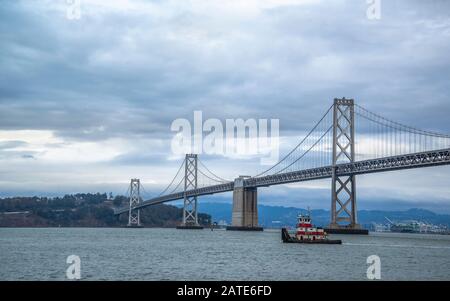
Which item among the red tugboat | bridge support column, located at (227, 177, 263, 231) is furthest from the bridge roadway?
the red tugboat

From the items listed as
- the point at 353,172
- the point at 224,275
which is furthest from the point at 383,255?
the point at 353,172

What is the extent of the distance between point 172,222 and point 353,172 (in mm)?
102542

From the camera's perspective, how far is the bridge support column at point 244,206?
356 ft

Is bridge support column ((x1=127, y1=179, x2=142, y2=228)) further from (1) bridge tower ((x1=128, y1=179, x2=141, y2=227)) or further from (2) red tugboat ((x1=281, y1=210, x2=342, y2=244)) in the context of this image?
(2) red tugboat ((x1=281, y1=210, x2=342, y2=244))

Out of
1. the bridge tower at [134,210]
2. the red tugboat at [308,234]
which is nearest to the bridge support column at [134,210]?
the bridge tower at [134,210]

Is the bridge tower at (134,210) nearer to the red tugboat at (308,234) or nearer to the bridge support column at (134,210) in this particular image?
the bridge support column at (134,210)

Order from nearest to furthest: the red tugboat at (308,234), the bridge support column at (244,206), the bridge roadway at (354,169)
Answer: the red tugboat at (308,234), the bridge roadway at (354,169), the bridge support column at (244,206)

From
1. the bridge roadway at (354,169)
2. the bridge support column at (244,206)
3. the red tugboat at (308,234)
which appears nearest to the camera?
the red tugboat at (308,234)

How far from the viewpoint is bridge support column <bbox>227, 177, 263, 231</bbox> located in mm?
108375

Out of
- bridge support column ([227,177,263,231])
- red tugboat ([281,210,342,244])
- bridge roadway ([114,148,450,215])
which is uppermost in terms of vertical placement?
bridge roadway ([114,148,450,215])

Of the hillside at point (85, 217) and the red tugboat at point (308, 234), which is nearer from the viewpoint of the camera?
the red tugboat at point (308, 234)
